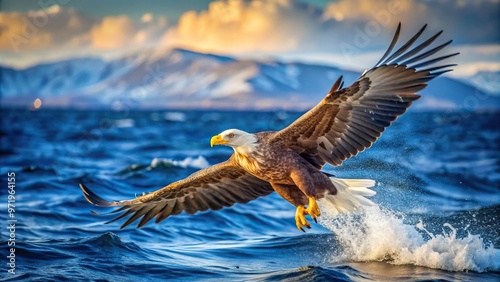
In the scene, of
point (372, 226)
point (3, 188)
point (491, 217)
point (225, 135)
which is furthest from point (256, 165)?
point (3, 188)

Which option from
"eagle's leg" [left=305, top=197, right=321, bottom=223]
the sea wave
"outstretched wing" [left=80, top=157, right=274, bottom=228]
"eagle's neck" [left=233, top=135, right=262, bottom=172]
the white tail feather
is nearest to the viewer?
"eagle's leg" [left=305, top=197, right=321, bottom=223]

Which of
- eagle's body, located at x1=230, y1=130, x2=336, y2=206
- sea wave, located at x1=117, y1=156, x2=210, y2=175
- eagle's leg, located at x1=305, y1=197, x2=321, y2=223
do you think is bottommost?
eagle's leg, located at x1=305, y1=197, x2=321, y2=223

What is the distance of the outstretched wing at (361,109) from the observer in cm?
802

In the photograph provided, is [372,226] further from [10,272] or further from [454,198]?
[454,198]

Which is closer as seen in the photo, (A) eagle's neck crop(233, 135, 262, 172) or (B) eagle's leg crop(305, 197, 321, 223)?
(B) eagle's leg crop(305, 197, 321, 223)

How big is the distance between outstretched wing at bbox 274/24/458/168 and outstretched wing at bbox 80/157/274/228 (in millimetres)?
1073

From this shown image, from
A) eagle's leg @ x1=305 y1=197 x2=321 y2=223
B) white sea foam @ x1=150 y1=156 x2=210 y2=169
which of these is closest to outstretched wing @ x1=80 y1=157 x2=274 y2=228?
eagle's leg @ x1=305 y1=197 x2=321 y2=223

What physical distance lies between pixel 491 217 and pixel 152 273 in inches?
257

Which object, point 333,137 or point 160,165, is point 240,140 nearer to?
point 333,137

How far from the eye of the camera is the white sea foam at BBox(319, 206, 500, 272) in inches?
341

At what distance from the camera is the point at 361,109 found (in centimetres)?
824

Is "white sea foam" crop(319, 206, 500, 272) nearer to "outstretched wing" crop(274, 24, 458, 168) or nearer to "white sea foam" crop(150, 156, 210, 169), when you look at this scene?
"outstretched wing" crop(274, 24, 458, 168)

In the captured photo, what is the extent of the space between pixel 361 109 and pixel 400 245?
6.48ft

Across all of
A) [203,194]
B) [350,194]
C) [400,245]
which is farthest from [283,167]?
[400,245]
